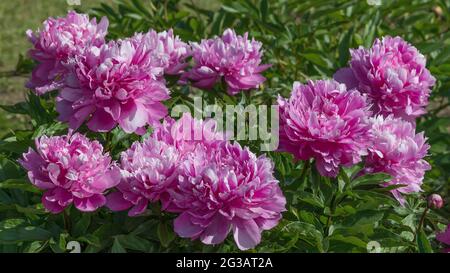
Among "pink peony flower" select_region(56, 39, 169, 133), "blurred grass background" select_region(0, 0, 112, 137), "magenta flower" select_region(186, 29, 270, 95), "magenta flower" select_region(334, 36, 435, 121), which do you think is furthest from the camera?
"blurred grass background" select_region(0, 0, 112, 137)

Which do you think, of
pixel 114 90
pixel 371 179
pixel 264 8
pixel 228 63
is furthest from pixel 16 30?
pixel 371 179

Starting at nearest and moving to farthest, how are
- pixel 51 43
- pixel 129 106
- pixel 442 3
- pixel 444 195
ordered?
pixel 129 106 → pixel 51 43 → pixel 444 195 → pixel 442 3

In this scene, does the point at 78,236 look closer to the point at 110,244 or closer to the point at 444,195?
the point at 110,244

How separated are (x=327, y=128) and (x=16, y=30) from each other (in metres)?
4.78

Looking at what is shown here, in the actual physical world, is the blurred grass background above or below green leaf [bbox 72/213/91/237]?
above

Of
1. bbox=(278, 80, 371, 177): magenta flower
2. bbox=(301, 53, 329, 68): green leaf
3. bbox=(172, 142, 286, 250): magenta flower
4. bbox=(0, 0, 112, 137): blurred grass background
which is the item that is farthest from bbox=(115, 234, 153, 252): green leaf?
bbox=(0, 0, 112, 137): blurred grass background

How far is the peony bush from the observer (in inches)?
57.2

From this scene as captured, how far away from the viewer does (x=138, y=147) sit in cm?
152

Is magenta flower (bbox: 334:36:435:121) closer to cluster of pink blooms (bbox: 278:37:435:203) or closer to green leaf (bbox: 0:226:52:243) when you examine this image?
cluster of pink blooms (bbox: 278:37:435:203)

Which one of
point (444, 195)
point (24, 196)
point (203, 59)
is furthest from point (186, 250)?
point (444, 195)

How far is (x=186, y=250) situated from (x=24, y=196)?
0.45m

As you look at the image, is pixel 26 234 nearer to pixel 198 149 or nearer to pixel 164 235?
pixel 164 235

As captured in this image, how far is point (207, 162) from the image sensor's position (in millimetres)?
1454

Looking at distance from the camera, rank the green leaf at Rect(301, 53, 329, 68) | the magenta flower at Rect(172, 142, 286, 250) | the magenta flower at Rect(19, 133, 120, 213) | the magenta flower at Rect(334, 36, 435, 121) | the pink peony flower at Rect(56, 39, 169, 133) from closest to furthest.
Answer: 1. the magenta flower at Rect(172, 142, 286, 250)
2. the magenta flower at Rect(19, 133, 120, 213)
3. the pink peony flower at Rect(56, 39, 169, 133)
4. the magenta flower at Rect(334, 36, 435, 121)
5. the green leaf at Rect(301, 53, 329, 68)
